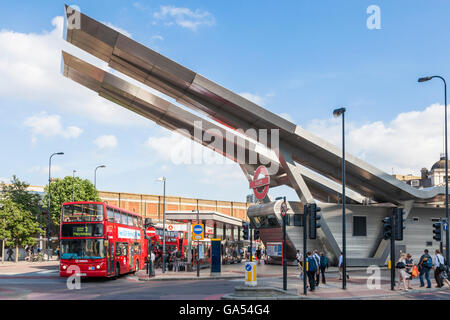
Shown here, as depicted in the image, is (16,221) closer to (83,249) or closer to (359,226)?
(83,249)

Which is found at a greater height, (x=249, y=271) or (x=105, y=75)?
(x=105, y=75)

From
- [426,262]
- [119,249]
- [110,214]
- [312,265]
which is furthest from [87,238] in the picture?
[426,262]

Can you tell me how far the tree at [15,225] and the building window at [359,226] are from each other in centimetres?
3328

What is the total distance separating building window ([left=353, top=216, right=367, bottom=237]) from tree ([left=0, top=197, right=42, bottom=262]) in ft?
109

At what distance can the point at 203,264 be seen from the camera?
44.8 meters

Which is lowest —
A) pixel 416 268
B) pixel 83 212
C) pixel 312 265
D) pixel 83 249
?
pixel 416 268

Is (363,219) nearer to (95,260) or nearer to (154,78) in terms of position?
(154,78)

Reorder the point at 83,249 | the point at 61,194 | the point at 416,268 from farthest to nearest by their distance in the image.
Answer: the point at 61,194 < the point at 83,249 < the point at 416,268

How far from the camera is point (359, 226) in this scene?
4397 cm

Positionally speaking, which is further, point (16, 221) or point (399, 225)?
point (16, 221)

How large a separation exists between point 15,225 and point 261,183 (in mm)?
31285

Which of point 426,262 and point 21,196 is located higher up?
point 21,196
